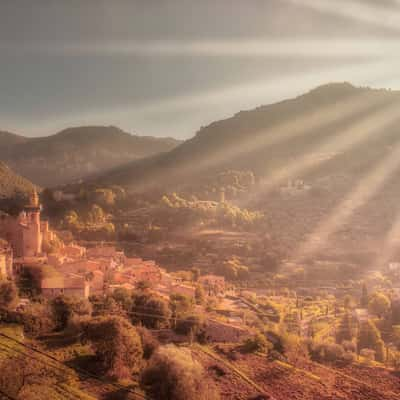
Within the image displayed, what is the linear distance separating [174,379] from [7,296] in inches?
251

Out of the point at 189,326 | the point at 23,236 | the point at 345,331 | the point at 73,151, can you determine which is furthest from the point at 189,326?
the point at 73,151

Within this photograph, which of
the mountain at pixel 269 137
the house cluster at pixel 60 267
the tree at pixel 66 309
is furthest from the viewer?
the mountain at pixel 269 137

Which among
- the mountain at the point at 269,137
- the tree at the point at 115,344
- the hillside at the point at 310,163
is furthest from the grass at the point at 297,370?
the mountain at the point at 269,137

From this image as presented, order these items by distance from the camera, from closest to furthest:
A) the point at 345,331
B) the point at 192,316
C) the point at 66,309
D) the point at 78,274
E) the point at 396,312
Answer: the point at 66,309
the point at 192,316
the point at 78,274
the point at 345,331
the point at 396,312

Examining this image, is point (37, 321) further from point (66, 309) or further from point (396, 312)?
point (396, 312)

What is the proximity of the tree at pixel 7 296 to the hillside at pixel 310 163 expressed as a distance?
110ft

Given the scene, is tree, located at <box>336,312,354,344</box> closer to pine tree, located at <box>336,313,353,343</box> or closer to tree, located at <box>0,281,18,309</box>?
pine tree, located at <box>336,313,353,343</box>

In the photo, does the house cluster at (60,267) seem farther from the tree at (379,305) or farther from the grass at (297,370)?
the tree at (379,305)

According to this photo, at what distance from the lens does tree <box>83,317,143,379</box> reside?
36.1 ft

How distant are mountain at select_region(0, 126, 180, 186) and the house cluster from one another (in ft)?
236

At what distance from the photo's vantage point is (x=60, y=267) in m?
17.5

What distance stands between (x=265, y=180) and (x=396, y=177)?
20.2m

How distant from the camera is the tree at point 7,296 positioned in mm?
12766

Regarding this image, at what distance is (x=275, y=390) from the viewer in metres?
11.5
